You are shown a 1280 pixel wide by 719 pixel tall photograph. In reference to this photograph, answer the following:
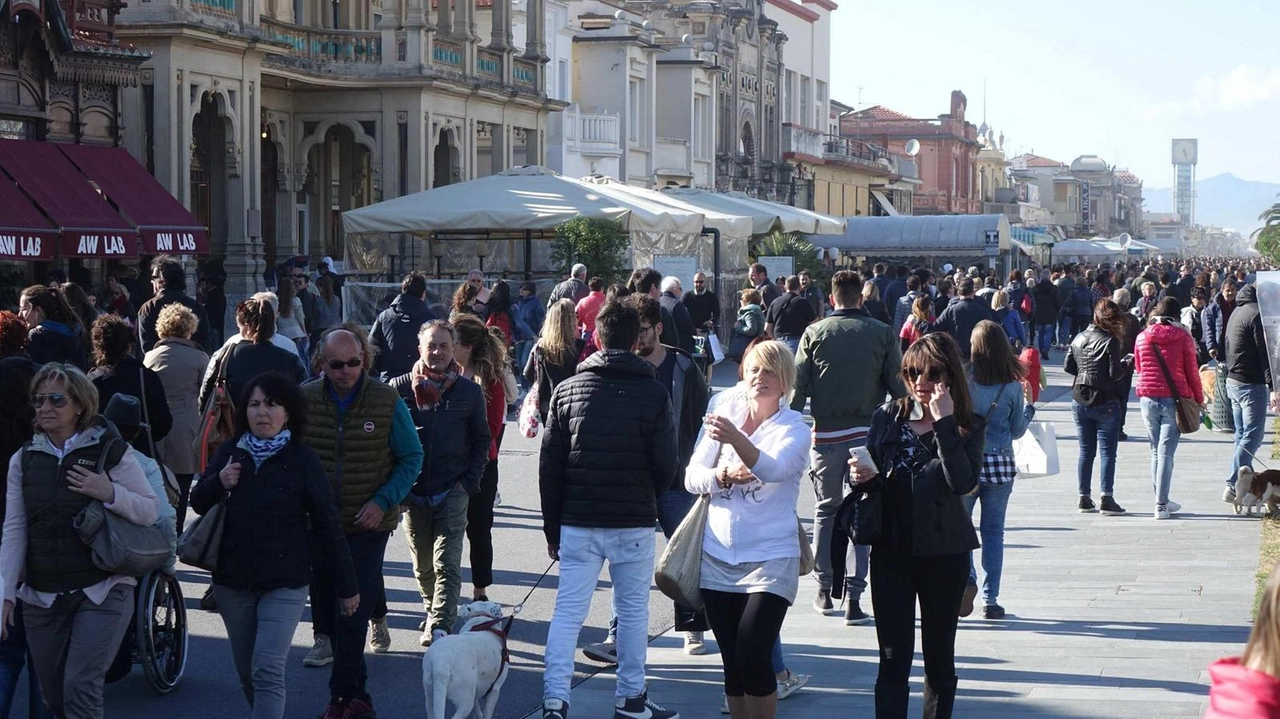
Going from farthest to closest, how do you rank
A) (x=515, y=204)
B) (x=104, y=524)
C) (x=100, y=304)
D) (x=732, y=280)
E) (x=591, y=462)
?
(x=732, y=280) < (x=515, y=204) < (x=100, y=304) < (x=591, y=462) < (x=104, y=524)

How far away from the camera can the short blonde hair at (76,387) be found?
6086mm

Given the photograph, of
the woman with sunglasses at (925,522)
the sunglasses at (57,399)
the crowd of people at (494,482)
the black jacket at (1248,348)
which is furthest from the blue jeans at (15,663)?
the black jacket at (1248,348)

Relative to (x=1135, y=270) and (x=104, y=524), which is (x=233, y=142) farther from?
(x=1135, y=270)

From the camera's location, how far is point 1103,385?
13008mm

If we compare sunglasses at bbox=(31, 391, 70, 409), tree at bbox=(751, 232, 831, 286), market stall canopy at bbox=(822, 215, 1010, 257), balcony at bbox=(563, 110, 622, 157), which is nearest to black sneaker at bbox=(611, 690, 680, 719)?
sunglasses at bbox=(31, 391, 70, 409)

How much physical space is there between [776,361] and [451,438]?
236 centimetres

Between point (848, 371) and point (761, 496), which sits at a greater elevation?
point (848, 371)

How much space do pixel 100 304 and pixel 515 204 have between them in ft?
18.3

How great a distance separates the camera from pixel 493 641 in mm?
6574

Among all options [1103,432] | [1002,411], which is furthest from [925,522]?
[1103,432]

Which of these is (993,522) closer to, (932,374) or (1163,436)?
(932,374)

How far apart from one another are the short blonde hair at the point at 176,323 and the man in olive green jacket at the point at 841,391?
3634mm

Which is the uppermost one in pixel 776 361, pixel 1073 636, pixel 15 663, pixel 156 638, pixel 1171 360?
pixel 776 361

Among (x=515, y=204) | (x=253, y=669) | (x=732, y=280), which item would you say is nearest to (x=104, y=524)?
(x=253, y=669)
